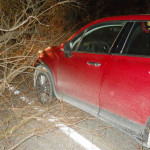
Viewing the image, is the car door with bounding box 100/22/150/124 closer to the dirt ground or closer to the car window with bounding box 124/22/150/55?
the car window with bounding box 124/22/150/55

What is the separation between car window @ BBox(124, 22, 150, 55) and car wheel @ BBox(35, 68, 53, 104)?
176 centimetres

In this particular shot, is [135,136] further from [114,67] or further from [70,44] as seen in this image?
[70,44]

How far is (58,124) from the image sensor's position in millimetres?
3371

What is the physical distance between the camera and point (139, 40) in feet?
8.53

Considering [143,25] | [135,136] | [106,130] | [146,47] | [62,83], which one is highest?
[143,25]

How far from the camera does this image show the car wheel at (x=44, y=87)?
12.6 feet

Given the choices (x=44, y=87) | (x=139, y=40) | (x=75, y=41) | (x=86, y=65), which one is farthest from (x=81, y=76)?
(x=44, y=87)

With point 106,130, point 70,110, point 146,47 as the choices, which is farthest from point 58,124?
point 146,47

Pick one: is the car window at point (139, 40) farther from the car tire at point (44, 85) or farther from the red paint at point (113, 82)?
the car tire at point (44, 85)

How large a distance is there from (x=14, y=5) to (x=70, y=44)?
16.6ft

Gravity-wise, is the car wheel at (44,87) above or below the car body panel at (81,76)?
below

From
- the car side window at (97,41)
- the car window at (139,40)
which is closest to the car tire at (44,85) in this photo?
the car side window at (97,41)

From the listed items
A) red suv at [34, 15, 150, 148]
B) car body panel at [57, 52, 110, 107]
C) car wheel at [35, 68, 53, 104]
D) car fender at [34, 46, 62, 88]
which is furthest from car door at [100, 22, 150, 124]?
car wheel at [35, 68, 53, 104]

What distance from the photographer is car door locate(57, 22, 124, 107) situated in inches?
110
